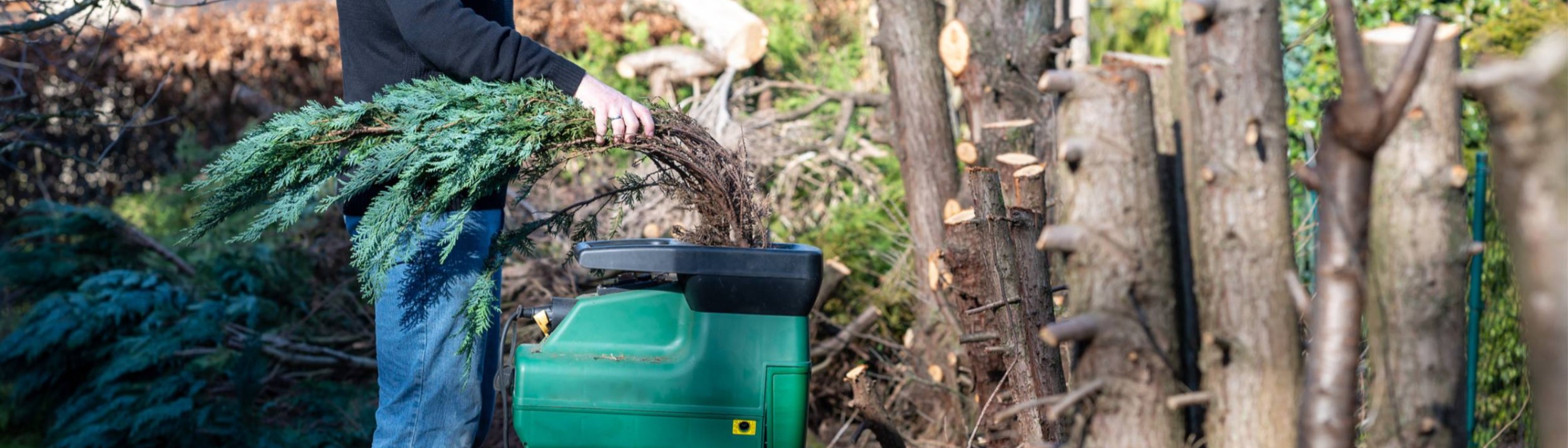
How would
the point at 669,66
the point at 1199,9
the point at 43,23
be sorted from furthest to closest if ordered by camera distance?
the point at 669,66
the point at 43,23
the point at 1199,9

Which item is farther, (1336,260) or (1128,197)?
(1128,197)

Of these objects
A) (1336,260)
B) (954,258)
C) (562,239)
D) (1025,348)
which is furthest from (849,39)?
(1336,260)

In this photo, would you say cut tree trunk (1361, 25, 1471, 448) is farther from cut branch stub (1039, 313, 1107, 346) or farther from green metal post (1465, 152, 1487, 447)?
green metal post (1465, 152, 1487, 447)

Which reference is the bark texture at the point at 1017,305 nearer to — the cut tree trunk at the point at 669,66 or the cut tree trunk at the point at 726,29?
the cut tree trunk at the point at 726,29

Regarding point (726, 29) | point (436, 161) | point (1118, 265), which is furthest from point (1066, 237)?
point (726, 29)

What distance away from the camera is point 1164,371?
1.51m

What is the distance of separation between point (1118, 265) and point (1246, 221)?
0.56 ft

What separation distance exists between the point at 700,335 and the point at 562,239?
2.63 m

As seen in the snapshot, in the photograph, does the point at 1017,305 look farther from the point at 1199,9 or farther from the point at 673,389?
the point at 1199,9

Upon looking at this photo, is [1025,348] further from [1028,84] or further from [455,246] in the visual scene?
[1028,84]

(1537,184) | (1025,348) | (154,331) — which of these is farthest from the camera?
(154,331)

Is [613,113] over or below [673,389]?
over

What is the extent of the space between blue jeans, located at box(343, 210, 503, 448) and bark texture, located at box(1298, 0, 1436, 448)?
152 centimetres

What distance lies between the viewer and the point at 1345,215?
1.29 m
